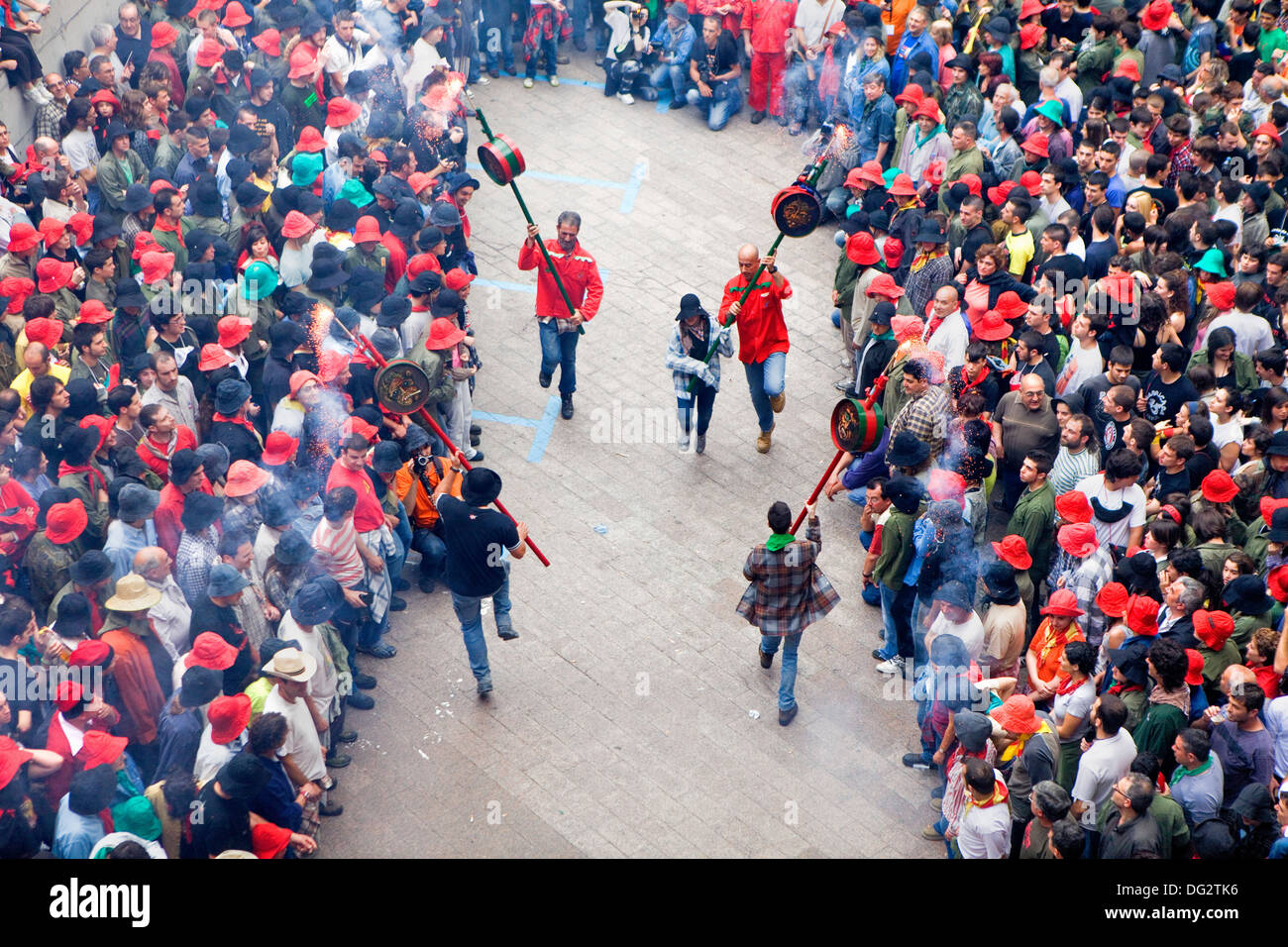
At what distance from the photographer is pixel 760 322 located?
1052 cm

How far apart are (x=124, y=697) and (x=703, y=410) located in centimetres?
502

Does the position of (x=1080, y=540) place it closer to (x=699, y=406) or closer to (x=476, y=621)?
(x=699, y=406)

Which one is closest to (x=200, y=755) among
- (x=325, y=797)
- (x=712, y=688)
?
(x=325, y=797)

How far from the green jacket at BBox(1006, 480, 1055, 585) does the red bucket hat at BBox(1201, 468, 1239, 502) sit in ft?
3.08

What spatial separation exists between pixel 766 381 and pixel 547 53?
7.12 metres

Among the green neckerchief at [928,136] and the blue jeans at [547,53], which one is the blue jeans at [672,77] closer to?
the blue jeans at [547,53]

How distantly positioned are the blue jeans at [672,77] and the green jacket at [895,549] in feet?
27.4

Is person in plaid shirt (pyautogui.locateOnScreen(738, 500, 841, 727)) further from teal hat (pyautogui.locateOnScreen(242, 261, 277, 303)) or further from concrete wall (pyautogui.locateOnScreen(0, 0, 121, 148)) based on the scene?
concrete wall (pyautogui.locateOnScreen(0, 0, 121, 148))

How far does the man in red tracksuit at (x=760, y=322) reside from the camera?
10438 millimetres

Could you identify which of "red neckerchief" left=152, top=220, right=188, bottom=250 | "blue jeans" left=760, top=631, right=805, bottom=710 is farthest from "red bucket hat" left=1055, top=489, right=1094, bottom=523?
"red neckerchief" left=152, top=220, right=188, bottom=250

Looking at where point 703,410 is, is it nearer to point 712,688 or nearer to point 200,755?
point 712,688

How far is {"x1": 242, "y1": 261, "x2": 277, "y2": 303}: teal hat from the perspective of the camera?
10086 millimetres

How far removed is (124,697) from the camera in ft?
24.9
